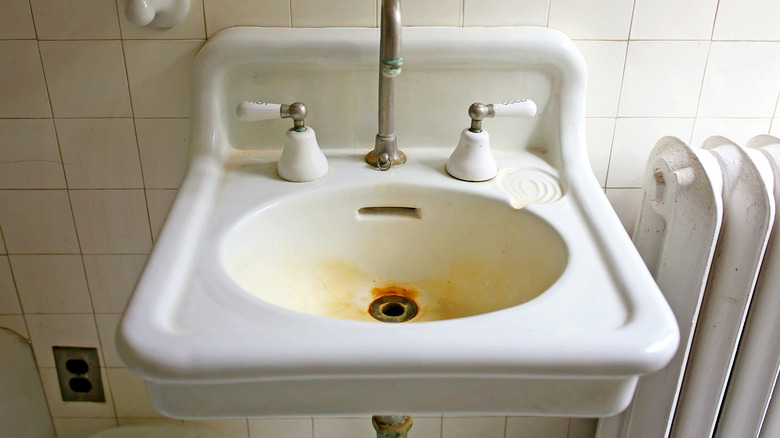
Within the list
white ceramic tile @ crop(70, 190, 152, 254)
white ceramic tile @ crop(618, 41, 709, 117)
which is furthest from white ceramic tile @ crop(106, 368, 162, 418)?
white ceramic tile @ crop(618, 41, 709, 117)

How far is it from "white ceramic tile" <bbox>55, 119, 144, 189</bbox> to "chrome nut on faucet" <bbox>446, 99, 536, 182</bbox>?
0.52 metres

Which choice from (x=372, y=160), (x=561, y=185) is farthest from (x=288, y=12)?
(x=561, y=185)

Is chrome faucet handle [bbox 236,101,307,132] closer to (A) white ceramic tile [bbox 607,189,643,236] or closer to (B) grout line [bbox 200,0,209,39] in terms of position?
(B) grout line [bbox 200,0,209,39]

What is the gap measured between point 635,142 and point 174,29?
0.73 meters

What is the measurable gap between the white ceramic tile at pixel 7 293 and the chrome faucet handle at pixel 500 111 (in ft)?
2.83

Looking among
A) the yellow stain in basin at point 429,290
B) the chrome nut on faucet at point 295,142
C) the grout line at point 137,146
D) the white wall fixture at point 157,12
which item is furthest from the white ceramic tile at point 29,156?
the yellow stain in basin at point 429,290

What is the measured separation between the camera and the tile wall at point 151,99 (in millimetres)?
1001

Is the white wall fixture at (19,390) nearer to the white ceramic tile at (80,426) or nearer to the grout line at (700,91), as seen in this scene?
the white ceramic tile at (80,426)

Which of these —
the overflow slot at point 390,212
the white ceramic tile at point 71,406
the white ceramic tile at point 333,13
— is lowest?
the white ceramic tile at point 71,406

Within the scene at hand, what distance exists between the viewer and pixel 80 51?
3.37 feet

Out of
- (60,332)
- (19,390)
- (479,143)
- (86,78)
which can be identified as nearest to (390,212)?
(479,143)

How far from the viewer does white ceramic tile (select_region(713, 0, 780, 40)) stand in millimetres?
1012

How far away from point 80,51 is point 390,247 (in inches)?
21.4

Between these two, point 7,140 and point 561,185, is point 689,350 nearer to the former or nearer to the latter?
point 561,185
